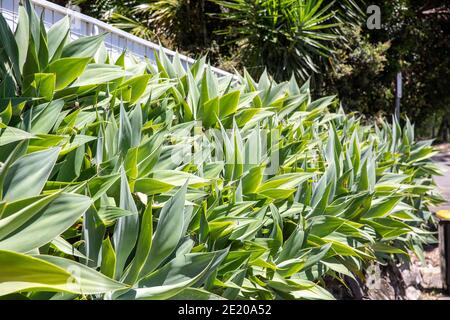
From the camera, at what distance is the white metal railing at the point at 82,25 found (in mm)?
3525

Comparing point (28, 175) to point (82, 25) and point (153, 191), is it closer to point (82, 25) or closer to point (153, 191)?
point (153, 191)

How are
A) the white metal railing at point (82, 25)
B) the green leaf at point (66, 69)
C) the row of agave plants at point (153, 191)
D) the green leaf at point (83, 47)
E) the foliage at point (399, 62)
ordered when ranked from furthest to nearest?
the foliage at point (399, 62)
the white metal railing at point (82, 25)
the green leaf at point (83, 47)
the green leaf at point (66, 69)
the row of agave plants at point (153, 191)

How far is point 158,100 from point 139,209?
1188 mm

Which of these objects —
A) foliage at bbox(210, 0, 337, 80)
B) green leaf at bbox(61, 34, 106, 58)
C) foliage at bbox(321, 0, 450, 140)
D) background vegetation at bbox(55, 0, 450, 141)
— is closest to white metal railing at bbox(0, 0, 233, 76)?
green leaf at bbox(61, 34, 106, 58)

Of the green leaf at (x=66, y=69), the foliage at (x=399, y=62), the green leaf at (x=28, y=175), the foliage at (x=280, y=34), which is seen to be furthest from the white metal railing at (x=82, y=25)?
the foliage at (x=399, y=62)

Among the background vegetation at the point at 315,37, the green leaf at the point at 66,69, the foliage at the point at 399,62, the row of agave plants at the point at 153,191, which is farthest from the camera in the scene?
the foliage at the point at 399,62

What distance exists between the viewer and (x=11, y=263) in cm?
126

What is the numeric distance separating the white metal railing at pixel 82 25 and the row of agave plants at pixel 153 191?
63 cm

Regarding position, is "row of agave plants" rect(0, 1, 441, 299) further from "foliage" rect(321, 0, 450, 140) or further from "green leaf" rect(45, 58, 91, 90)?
"foliage" rect(321, 0, 450, 140)

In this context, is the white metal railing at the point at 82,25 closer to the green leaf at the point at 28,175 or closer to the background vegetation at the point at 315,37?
the background vegetation at the point at 315,37

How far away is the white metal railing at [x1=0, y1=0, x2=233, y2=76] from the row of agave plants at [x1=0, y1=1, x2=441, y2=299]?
2.06 ft

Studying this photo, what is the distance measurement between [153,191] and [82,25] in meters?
2.87

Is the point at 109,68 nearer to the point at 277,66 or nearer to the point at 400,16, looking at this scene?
the point at 277,66
